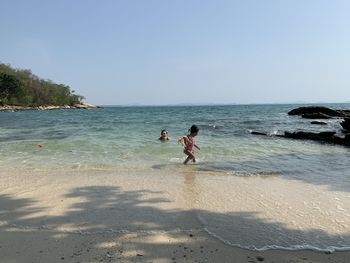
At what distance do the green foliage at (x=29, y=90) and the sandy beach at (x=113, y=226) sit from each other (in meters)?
106

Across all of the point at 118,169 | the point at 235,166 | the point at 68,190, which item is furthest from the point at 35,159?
the point at 235,166

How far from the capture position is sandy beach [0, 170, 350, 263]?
4352 mm

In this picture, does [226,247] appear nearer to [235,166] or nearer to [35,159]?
[235,166]

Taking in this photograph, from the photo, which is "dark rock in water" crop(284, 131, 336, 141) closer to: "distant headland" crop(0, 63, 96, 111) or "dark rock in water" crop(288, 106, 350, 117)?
"dark rock in water" crop(288, 106, 350, 117)

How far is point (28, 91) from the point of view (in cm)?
11994

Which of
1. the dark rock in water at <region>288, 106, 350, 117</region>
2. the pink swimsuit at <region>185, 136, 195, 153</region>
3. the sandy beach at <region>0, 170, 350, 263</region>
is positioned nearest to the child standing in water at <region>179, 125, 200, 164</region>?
the pink swimsuit at <region>185, 136, 195, 153</region>

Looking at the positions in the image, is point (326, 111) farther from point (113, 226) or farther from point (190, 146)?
point (113, 226)

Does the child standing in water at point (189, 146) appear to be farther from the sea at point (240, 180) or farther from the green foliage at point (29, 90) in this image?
the green foliage at point (29, 90)

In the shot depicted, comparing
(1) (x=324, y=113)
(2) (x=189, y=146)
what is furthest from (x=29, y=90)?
(2) (x=189, y=146)

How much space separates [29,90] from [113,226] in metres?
126

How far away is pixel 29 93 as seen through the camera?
12038 cm

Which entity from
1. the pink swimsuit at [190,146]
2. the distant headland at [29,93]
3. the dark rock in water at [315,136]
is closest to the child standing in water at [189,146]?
the pink swimsuit at [190,146]

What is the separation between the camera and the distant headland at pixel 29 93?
104 meters

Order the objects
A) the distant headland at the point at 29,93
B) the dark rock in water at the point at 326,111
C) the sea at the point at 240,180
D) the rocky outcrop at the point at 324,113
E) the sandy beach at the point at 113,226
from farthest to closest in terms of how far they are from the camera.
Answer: the distant headland at the point at 29,93 → the dark rock in water at the point at 326,111 → the rocky outcrop at the point at 324,113 → the sea at the point at 240,180 → the sandy beach at the point at 113,226
